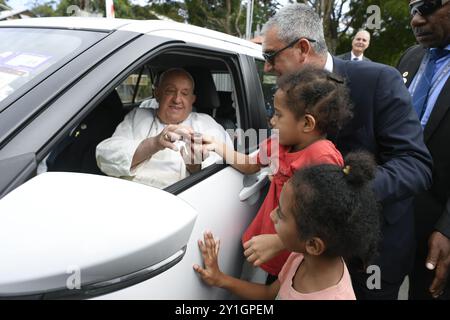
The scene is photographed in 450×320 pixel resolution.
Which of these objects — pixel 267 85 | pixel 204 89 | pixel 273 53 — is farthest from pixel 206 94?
pixel 273 53

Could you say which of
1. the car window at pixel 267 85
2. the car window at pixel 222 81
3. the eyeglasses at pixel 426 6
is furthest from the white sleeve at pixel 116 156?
the eyeglasses at pixel 426 6

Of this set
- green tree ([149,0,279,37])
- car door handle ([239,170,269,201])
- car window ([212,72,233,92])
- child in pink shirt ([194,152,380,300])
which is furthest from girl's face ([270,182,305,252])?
green tree ([149,0,279,37])

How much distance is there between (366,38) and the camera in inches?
240

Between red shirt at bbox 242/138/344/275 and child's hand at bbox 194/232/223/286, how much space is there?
0.31m

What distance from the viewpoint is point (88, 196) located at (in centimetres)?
88

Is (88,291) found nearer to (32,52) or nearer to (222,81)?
(32,52)

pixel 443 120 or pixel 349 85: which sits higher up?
pixel 349 85

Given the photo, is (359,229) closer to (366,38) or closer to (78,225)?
(78,225)

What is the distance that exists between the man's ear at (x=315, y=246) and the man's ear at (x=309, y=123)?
1.54 feet

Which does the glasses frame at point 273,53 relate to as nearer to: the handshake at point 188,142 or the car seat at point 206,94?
the handshake at point 188,142

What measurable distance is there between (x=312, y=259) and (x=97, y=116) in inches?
68.1

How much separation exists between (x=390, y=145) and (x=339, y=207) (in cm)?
55
